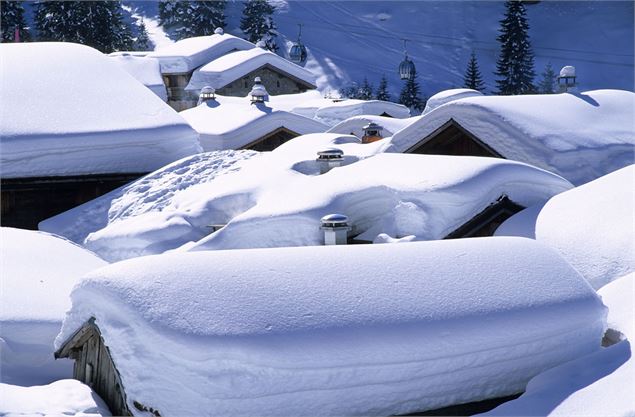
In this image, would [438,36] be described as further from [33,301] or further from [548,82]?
[33,301]

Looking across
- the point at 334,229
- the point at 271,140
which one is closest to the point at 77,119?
the point at 334,229

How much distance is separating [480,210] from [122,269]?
5.22 meters

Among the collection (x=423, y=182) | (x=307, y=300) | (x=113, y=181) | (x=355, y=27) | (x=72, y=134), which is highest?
(x=307, y=300)

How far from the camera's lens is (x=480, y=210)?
968 centimetres

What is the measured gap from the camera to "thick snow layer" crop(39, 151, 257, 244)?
1266cm

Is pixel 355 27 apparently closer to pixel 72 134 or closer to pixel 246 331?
pixel 72 134

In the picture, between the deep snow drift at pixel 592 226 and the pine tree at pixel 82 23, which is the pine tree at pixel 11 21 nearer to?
the pine tree at pixel 82 23

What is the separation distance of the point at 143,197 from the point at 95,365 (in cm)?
711

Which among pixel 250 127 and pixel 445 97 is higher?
pixel 250 127

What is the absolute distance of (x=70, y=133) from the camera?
13.1 m

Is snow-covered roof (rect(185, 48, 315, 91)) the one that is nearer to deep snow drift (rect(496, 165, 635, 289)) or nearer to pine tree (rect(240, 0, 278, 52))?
deep snow drift (rect(496, 165, 635, 289))

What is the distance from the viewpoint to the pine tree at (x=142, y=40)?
58.9 metres

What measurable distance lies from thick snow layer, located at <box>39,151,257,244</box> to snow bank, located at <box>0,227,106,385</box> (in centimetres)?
277

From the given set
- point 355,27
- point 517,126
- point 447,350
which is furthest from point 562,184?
point 355,27
